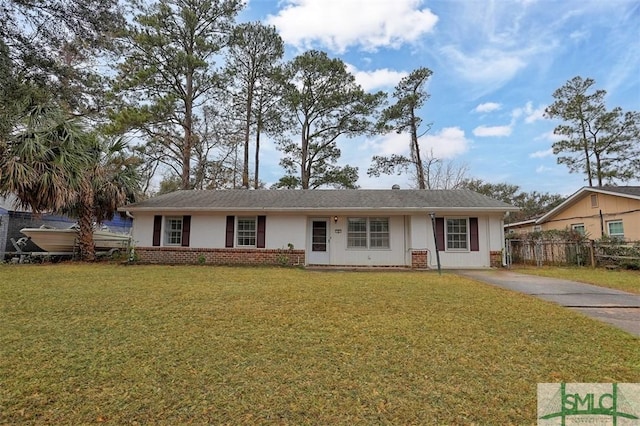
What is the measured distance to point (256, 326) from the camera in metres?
4.56

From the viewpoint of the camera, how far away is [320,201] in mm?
13898

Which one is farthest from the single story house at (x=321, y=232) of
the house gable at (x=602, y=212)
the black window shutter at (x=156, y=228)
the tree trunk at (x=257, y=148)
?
the tree trunk at (x=257, y=148)

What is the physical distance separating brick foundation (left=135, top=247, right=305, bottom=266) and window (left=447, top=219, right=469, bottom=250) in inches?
223

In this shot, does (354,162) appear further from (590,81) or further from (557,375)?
(557,375)

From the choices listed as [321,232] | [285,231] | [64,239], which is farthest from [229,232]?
[64,239]

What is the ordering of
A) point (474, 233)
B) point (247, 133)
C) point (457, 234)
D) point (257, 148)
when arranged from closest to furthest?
point (474, 233)
point (457, 234)
point (247, 133)
point (257, 148)

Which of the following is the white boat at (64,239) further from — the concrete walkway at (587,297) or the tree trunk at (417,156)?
the tree trunk at (417,156)

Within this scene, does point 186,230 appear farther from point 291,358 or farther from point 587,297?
point 587,297

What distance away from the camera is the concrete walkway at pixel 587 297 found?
17.1 feet

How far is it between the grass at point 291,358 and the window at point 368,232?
714 centimetres

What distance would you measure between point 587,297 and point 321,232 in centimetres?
876

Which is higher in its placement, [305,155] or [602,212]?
[305,155]

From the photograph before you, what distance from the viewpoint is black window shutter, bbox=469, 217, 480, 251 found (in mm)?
12820

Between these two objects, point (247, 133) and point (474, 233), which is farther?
point (247, 133)
